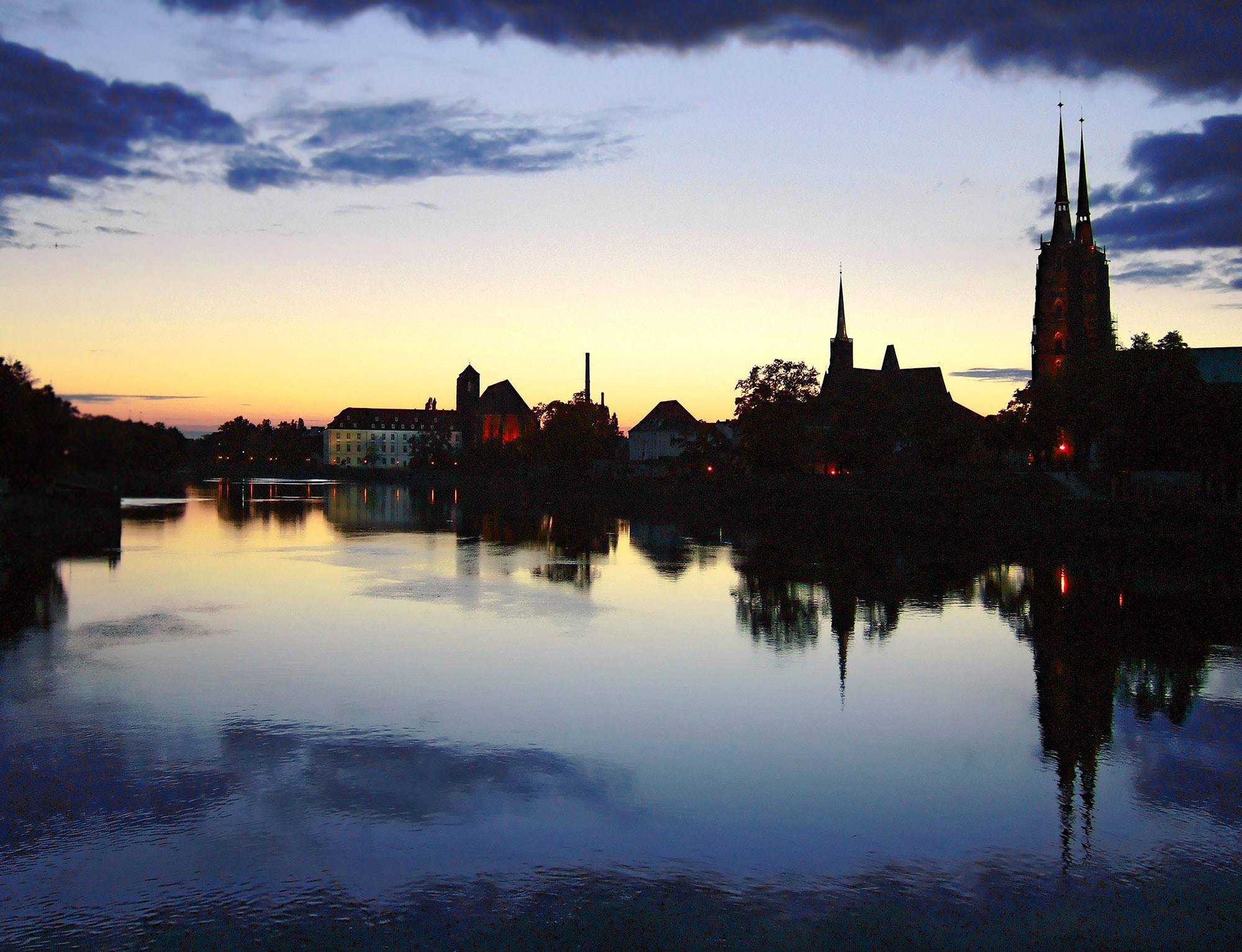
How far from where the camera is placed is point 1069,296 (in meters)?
138

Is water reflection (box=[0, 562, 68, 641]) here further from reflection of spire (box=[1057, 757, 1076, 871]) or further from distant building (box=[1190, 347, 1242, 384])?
distant building (box=[1190, 347, 1242, 384])

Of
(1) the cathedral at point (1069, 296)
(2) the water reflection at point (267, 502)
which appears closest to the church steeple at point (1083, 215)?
(1) the cathedral at point (1069, 296)

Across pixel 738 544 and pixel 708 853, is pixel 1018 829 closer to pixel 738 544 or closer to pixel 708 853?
pixel 708 853

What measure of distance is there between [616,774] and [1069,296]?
455 feet

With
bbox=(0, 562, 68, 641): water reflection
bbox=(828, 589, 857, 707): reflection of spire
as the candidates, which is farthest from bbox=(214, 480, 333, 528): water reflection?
bbox=(828, 589, 857, 707): reflection of spire

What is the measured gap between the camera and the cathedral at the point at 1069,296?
136 meters

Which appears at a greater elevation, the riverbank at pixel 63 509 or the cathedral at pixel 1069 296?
the cathedral at pixel 1069 296

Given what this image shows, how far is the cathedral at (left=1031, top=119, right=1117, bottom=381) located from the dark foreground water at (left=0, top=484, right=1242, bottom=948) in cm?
11108

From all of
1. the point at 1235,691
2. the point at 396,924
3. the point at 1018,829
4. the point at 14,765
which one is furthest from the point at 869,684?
the point at 14,765

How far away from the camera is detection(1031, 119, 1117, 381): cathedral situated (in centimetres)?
13625

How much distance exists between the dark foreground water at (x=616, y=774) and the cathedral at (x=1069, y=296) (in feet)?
364

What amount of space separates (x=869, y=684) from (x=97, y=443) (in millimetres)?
21392

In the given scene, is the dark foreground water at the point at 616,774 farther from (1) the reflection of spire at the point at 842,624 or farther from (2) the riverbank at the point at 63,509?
(2) the riverbank at the point at 63,509

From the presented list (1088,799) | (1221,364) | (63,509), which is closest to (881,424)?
(1221,364)
